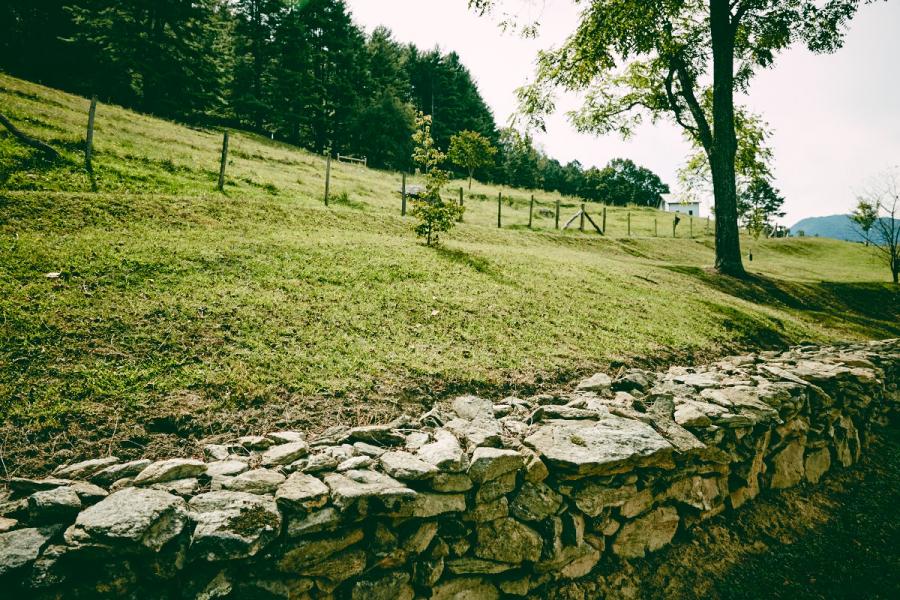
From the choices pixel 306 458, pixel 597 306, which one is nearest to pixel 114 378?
pixel 306 458

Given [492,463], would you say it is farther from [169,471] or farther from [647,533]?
[169,471]

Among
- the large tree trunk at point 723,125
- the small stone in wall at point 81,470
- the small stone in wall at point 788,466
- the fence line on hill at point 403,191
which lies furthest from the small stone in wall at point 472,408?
the large tree trunk at point 723,125

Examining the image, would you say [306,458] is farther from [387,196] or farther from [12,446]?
[387,196]

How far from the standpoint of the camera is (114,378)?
4.94m

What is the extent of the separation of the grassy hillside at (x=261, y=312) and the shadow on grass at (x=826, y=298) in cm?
15

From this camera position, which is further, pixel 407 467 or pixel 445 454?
pixel 445 454

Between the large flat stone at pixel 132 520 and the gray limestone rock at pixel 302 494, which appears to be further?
the gray limestone rock at pixel 302 494

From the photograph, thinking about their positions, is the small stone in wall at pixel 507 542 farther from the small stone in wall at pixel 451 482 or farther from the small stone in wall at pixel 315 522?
the small stone in wall at pixel 315 522

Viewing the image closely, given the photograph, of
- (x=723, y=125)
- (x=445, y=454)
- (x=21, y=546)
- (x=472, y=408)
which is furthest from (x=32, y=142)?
(x=723, y=125)

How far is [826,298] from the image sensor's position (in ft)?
58.0

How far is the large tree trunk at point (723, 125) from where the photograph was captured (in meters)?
16.2

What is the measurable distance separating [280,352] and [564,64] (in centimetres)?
1613

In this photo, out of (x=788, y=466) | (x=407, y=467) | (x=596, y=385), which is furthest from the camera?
(x=596, y=385)

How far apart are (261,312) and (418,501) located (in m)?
4.79
